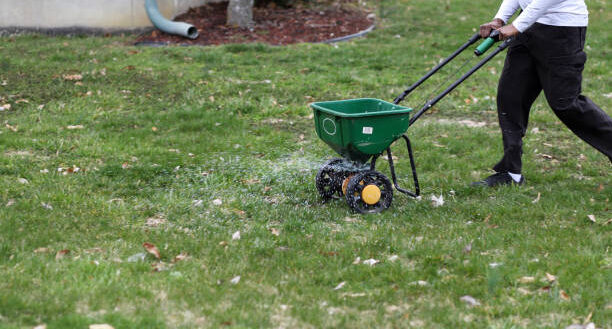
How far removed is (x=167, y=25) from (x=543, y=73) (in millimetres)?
8052

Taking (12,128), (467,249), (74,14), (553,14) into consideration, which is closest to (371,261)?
(467,249)

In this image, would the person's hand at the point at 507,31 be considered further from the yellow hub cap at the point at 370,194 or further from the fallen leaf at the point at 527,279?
the fallen leaf at the point at 527,279

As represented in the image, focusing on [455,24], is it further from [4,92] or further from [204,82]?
[4,92]

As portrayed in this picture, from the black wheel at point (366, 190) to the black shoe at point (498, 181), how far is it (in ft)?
3.52

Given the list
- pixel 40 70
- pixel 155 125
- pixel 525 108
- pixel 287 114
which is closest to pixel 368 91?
pixel 287 114

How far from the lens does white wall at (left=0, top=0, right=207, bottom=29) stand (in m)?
12.4

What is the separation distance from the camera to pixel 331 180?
5.78 meters

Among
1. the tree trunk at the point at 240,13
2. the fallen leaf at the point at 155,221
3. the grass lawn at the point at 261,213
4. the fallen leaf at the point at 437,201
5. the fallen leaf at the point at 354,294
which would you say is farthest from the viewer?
the tree trunk at the point at 240,13

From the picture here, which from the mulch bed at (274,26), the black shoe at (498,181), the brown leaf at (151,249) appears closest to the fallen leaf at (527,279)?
the black shoe at (498,181)

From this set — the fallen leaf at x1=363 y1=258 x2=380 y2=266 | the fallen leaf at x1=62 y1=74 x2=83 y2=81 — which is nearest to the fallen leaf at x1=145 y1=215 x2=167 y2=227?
the fallen leaf at x1=363 y1=258 x2=380 y2=266

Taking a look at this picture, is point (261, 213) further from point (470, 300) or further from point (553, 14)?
point (553, 14)

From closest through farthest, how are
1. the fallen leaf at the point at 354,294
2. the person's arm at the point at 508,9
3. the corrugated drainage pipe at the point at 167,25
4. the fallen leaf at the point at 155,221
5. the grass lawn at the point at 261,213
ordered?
the grass lawn at the point at 261,213
the fallen leaf at the point at 354,294
the fallen leaf at the point at 155,221
the person's arm at the point at 508,9
the corrugated drainage pipe at the point at 167,25

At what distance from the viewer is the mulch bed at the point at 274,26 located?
12305 millimetres

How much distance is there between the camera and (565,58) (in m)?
5.55
